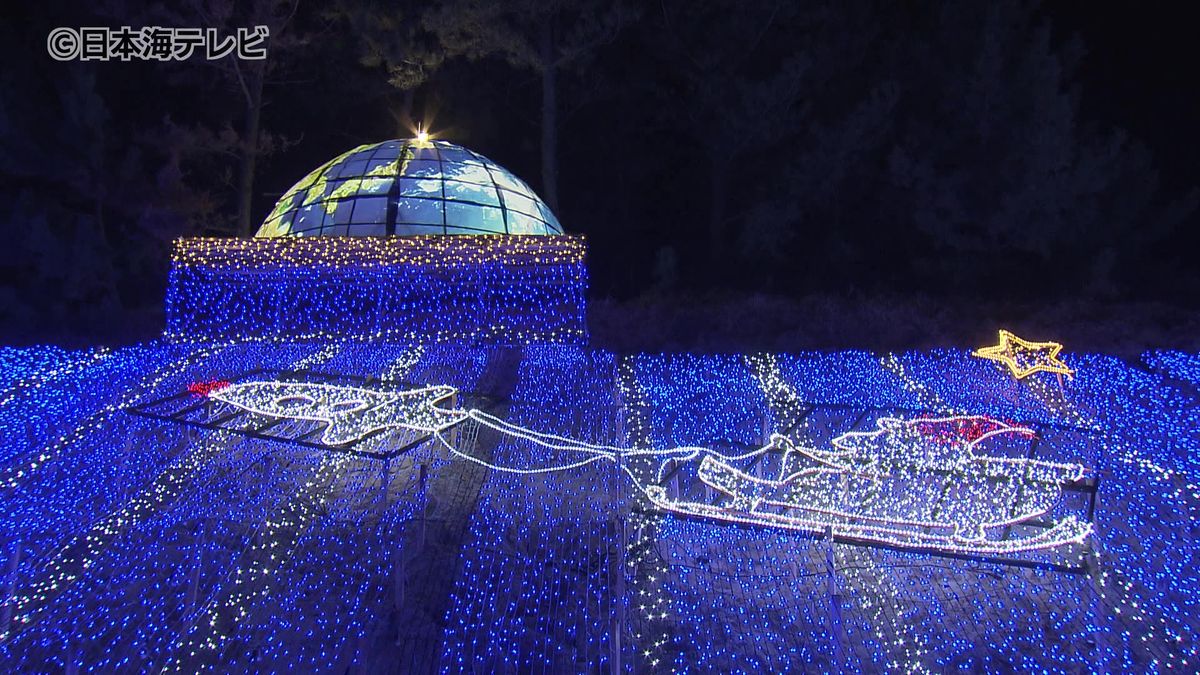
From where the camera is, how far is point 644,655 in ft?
12.4

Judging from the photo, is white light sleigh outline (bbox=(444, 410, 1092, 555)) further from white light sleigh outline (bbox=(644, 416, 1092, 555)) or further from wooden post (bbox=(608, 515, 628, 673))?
wooden post (bbox=(608, 515, 628, 673))

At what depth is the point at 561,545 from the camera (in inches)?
188

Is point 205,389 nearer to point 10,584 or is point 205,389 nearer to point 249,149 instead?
point 10,584

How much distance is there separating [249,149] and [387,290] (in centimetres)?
512

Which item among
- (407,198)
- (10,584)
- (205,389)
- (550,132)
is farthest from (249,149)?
(10,584)

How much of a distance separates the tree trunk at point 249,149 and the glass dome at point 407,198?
1977mm

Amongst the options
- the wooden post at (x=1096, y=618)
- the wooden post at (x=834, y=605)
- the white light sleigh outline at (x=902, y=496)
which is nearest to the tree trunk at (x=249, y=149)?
the white light sleigh outline at (x=902, y=496)

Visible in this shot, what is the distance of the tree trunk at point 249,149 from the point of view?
1350 centimetres

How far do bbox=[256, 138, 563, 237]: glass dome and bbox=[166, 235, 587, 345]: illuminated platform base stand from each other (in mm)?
806

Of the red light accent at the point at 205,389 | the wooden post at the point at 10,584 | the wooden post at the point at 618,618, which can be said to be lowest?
the wooden post at the point at 10,584

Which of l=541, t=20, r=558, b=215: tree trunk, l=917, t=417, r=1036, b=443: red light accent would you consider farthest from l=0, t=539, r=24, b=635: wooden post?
l=541, t=20, r=558, b=215: tree trunk

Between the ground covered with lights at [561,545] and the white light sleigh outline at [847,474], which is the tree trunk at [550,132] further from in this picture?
the white light sleigh outline at [847,474]

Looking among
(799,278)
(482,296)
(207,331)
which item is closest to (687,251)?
(799,278)

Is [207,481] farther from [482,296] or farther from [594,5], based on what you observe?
[594,5]
